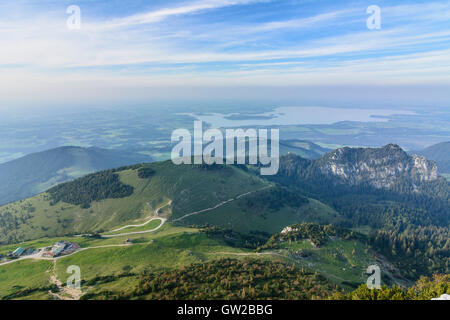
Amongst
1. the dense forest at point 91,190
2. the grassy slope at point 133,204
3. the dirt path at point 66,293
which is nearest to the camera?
the dirt path at point 66,293

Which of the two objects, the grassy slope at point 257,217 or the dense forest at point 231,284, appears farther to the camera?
the grassy slope at point 257,217

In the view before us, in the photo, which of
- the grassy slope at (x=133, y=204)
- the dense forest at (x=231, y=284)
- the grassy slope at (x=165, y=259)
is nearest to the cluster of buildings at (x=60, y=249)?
the grassy slope at (x=165, y=259)

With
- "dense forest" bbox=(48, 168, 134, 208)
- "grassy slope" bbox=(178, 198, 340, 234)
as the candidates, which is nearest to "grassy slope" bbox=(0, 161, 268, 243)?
"dense forest" bbox=(48, 168, 134, 208)

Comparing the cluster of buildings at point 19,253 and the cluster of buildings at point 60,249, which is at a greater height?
the cluster of buildings at point 60,249

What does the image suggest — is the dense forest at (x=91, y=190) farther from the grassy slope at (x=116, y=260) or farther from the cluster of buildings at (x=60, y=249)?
the cluster of buildings at (x=60, y=249)
